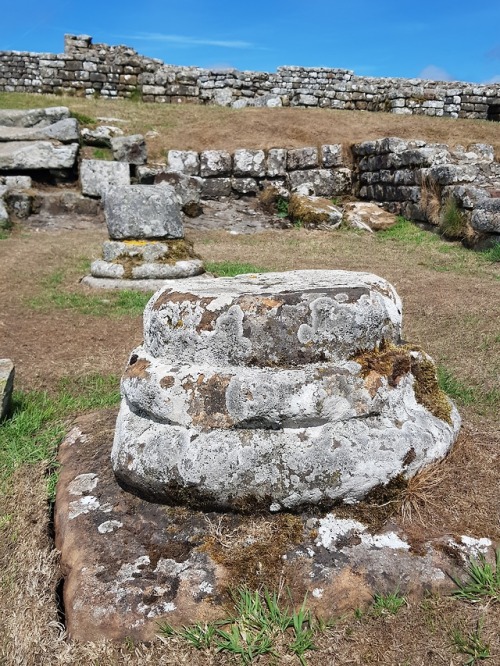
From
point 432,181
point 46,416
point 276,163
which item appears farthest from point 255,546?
point 276,163

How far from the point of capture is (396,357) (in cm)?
251

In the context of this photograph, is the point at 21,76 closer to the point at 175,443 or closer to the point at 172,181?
the point at 172,181

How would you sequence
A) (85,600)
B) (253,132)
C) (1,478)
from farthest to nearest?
(253,132)
(1,478)
(85,600)

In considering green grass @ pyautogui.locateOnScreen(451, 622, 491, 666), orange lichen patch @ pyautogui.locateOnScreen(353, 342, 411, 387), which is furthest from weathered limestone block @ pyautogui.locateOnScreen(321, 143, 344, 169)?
green grass @ pyautogui.locateOnScreen(451, 622, 491, 666)

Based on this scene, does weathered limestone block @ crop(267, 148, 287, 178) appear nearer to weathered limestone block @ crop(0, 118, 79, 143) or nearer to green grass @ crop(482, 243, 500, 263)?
weathered limestone block @ crop(0, 118, 79, 143)

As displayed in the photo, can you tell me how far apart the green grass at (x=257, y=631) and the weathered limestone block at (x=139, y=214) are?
Result: 267 inches

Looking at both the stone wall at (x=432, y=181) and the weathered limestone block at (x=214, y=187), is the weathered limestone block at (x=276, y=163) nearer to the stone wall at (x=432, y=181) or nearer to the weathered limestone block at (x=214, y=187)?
the weathered limestone block at (x=214, y=187)

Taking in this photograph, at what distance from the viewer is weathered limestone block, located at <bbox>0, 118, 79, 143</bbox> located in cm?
1300

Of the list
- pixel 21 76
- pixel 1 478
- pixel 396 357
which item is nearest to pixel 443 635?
pixel 396 357

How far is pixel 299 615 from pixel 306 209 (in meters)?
10.3

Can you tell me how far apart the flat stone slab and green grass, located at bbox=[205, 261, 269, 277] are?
5.84 metres

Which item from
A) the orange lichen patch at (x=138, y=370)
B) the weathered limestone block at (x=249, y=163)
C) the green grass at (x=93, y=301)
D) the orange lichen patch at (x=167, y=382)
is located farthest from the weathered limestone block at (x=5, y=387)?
the weathered limestone block at (x=249, y=163)

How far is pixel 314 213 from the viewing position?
1148cm

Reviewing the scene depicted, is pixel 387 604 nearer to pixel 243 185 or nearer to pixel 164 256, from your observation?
pixel 164 256
